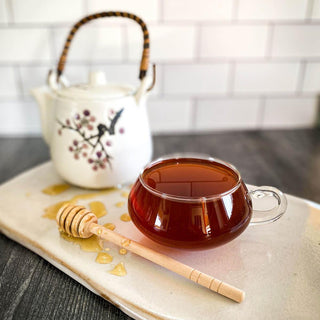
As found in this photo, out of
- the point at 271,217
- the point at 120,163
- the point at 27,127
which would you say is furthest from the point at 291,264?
the point at 27,127

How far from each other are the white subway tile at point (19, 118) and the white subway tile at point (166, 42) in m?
0.31

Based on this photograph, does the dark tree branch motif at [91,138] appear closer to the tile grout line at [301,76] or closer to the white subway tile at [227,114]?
the white subway tile at [227,114]

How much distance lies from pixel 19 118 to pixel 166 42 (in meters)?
0.45

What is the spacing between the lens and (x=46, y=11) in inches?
32.3

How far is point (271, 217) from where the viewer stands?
16.0 inches

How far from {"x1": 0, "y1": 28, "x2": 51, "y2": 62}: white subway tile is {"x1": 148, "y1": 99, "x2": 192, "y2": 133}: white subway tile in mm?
308

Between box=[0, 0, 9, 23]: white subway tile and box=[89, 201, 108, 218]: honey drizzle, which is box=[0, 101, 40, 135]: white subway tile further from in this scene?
box=[89, 201, 108, 218]: honey drizzle

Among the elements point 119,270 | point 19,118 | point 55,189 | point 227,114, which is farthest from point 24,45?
point 119,270

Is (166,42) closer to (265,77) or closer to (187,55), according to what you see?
(187,55)

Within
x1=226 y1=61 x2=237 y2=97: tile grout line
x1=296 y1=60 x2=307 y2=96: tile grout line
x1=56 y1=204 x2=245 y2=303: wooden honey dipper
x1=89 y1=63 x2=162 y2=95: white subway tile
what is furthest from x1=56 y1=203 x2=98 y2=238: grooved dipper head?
x1=296 y1=60 x2=307 y2=96: tile grout line

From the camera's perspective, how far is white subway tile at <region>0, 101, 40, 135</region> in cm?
91

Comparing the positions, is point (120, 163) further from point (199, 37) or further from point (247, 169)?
point (199, 37)

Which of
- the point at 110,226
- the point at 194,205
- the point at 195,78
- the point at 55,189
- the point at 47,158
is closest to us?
the point at 194,205

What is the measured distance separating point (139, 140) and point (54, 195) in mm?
167
